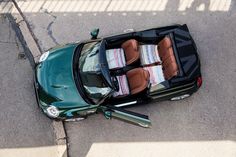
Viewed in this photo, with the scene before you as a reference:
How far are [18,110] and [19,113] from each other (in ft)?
0.24

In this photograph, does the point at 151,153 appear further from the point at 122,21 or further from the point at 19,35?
the point at 19,35

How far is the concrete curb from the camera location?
7723mm

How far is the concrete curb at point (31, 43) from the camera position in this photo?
25.3ft

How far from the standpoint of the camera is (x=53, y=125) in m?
7.83

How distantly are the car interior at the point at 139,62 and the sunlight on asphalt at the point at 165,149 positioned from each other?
3.78 ft

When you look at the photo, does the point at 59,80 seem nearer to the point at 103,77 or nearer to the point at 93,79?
the point at 93,79

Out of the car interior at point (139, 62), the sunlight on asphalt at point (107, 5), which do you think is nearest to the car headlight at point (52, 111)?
the car interior at point (139, 62)

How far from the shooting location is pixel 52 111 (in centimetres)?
729

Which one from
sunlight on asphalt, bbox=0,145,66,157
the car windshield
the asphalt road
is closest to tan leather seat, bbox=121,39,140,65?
the car windshield

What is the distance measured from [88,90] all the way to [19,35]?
9.02ft

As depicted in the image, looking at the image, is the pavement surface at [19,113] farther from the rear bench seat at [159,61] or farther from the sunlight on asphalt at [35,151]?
the rear bench seat at [159,61]

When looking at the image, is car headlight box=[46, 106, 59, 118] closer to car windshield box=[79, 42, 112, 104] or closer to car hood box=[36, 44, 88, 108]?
car hood box=[36, 44, 88, 108]

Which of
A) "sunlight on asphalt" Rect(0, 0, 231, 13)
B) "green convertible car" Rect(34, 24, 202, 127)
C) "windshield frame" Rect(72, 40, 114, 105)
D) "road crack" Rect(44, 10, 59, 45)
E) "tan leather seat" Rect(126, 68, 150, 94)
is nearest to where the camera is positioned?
"windshield frame" Rect(72, 40, 114, 105)

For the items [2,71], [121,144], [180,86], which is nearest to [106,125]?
[121,144]
